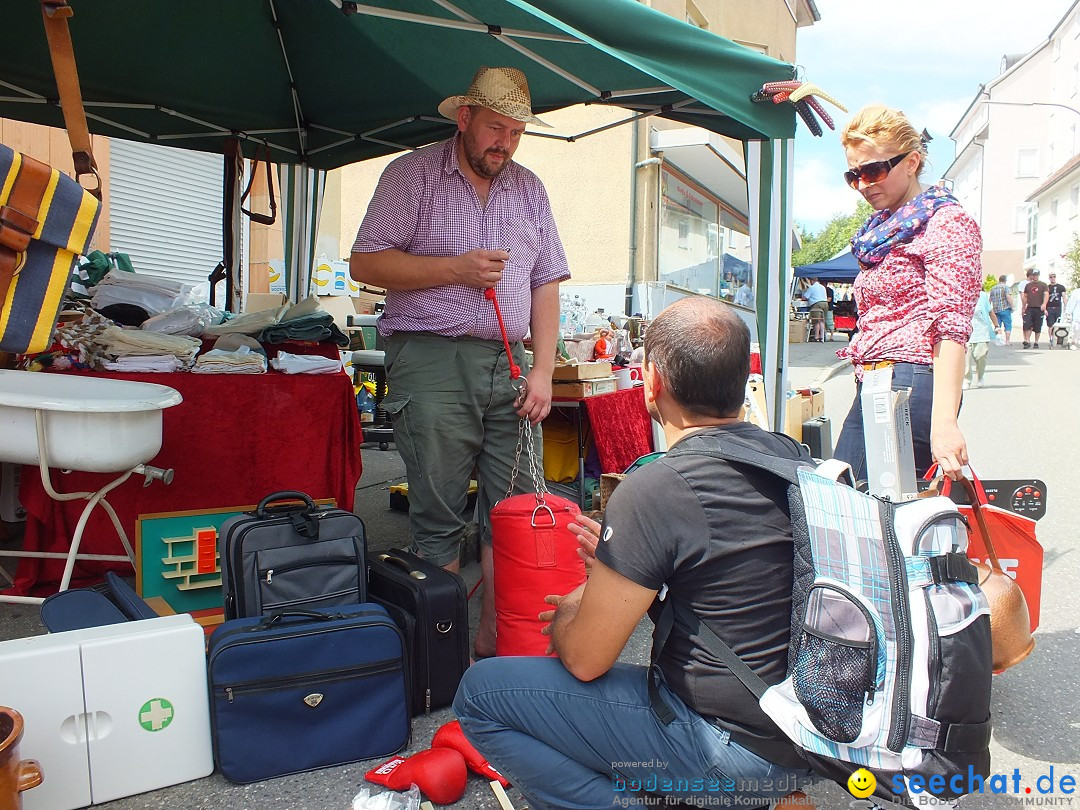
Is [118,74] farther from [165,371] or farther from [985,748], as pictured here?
[985,748]

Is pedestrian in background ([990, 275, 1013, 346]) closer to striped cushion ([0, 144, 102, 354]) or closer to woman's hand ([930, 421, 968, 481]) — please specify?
woman's hand ([930, 421, 968, 481])

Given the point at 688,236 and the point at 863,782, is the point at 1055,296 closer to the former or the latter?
the point at 688,236

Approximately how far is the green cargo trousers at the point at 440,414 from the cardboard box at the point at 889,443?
4.32ft

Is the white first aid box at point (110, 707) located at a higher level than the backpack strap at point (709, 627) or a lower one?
lower

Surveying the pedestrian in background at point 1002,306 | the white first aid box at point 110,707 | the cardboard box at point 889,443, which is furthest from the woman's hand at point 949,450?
the pedestrian in background at point 1002,306

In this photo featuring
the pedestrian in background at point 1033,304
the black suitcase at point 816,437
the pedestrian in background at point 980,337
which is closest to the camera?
the black suitcase at point 816,437

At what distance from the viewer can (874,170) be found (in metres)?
2.58

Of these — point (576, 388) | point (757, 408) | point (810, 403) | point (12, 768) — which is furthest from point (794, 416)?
point (12, 768)

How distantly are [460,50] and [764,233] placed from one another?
6.09 feet

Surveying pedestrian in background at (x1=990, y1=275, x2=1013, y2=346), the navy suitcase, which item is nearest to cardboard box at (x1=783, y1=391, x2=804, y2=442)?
the navy suitcase

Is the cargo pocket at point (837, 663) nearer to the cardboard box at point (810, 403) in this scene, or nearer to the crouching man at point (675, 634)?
the crouching man at point (675, 634)

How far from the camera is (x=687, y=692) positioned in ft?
5.25

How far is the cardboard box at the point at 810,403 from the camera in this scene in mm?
6320

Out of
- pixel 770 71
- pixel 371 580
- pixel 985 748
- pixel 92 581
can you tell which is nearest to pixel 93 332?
pixel 92 581
